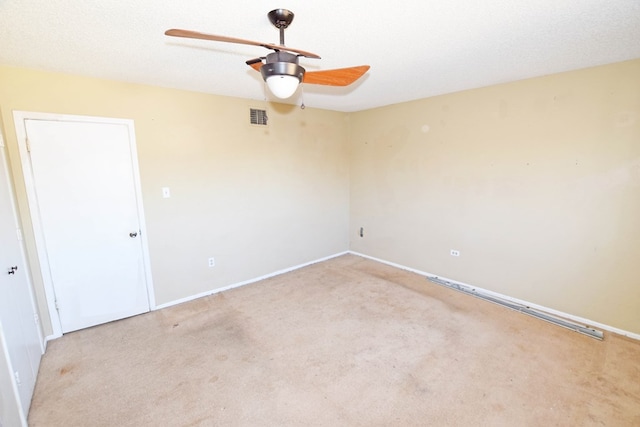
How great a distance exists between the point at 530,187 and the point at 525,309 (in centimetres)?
128

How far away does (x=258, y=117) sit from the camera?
3.79 meters

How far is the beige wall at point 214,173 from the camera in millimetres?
2672

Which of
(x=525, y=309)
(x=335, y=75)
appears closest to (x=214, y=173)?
(x=335, y=75)

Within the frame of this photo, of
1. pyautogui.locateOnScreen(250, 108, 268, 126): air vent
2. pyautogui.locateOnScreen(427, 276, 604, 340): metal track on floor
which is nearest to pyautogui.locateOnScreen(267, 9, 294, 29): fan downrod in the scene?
pyautogui.locateOnScreen(250, 108, 268, 126): air vent

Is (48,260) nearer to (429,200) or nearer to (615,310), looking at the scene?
(429,200)

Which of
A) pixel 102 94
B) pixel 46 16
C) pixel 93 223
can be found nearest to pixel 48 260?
pixel 93 223

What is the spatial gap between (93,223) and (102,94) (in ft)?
4.01

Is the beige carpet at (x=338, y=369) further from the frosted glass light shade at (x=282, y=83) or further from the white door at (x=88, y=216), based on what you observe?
the frosted glass light shade at (x=282, y=83)

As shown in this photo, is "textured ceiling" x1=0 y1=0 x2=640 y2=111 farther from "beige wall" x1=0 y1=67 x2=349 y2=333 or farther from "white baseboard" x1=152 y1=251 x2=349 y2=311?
"white baseboard" x1=152 y1=251 x2=349 y2=311

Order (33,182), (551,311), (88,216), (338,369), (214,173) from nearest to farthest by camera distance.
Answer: (338,369) < (33,182) < (88,216) < (551,311) < (214,173)

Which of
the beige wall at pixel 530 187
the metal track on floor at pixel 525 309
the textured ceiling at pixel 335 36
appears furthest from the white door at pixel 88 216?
the metal track on floor at pixel 525 309

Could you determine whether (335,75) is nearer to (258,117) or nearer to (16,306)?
(258,117)

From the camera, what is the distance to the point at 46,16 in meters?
1.60

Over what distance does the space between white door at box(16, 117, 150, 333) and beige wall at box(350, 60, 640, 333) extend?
10.9 feet
